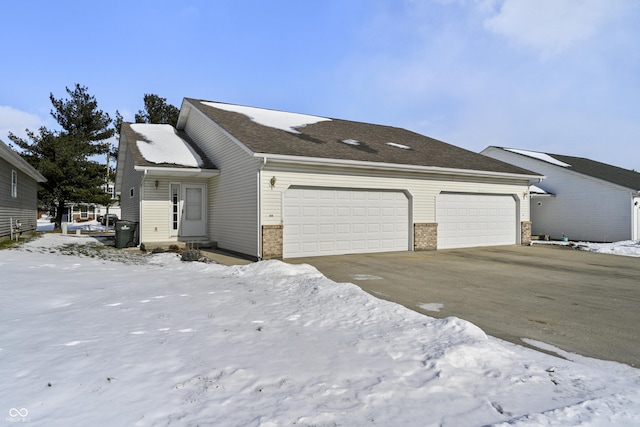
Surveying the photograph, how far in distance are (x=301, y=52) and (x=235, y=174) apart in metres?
5.94

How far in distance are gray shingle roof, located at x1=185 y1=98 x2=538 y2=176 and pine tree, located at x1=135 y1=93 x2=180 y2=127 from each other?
69.3ft

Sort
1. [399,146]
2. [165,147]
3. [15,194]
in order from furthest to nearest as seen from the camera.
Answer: [15,194] < [399,146] < [165,147]

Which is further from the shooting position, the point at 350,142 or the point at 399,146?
the point at 399,146

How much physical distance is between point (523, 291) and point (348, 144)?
845cm

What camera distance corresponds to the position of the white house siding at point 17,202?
45.6 feet

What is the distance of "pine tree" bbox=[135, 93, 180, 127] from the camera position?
114ft

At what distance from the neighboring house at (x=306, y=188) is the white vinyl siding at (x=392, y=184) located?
36mm

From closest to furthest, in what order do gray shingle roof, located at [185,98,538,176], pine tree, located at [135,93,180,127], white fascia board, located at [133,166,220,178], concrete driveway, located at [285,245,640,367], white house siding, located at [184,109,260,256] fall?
concrete driveway, located at [285,245,640,367]
white house siding, located at [184,109,260,256]
gray shingle roof, located at [185,98,538,176]
white fascia board, located at [133,166,220,178]
pine tree, located at [135,93,180,127]

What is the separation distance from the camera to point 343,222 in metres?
12.3

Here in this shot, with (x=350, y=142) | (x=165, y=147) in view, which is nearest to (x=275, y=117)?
(x=350, y=142)

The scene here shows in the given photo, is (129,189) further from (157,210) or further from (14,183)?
(157,210)

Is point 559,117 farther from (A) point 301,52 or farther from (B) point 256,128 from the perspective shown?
(B) point 256,128

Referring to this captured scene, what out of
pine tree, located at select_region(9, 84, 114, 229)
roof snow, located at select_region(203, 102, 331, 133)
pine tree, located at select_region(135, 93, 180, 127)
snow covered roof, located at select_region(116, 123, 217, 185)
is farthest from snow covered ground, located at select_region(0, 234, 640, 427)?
pine tree, located at select_region(135, 93, 180, 127)

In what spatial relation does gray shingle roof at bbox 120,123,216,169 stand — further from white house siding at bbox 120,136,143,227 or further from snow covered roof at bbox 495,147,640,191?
snow covered roof at bbox 495,147,640,191
